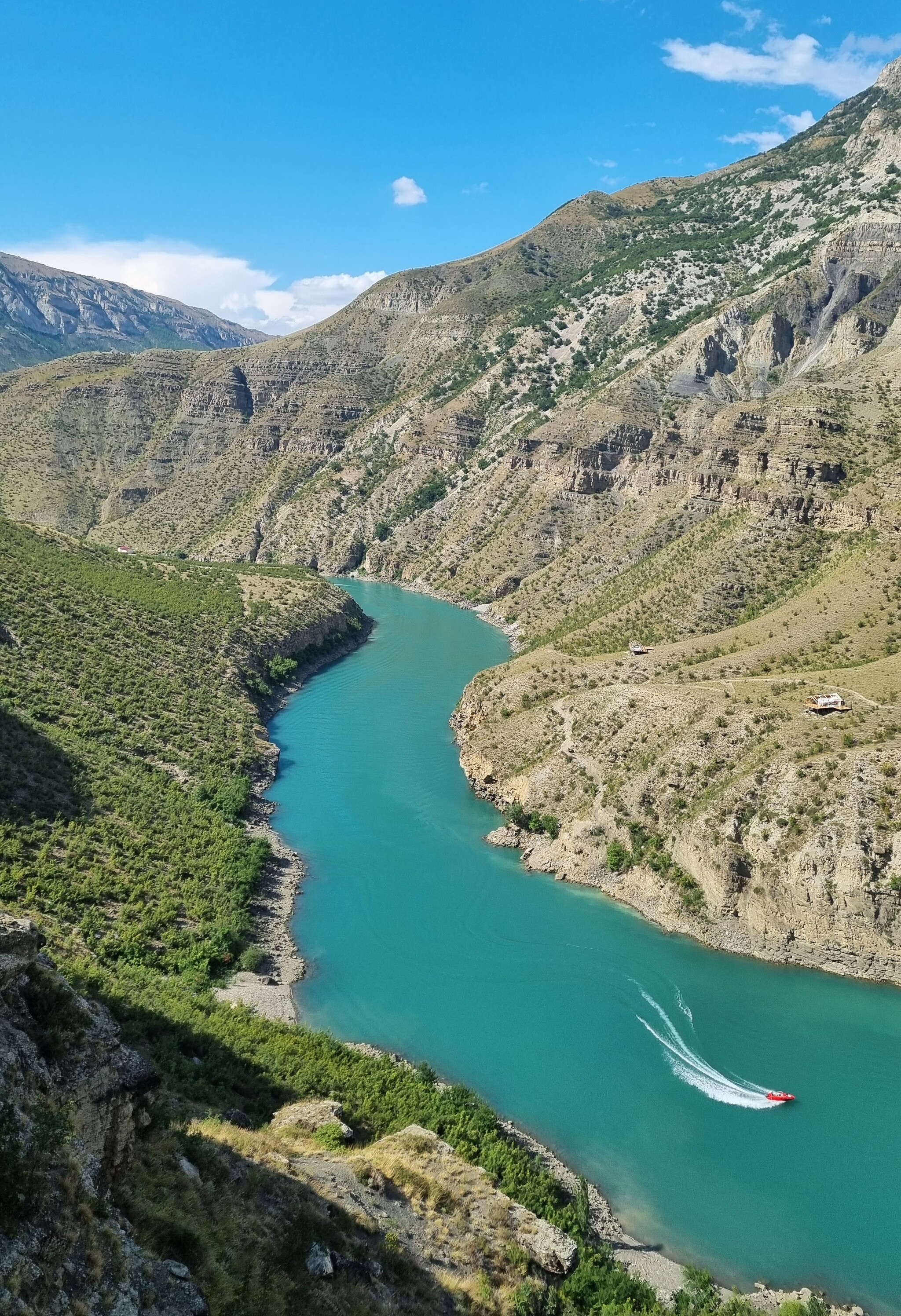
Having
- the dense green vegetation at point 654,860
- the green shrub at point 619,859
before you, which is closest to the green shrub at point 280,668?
the dense green vegetation at point 654,860

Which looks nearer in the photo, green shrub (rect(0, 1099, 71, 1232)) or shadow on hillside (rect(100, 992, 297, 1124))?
green shrub (rect(0, 1099, 71, 1232))

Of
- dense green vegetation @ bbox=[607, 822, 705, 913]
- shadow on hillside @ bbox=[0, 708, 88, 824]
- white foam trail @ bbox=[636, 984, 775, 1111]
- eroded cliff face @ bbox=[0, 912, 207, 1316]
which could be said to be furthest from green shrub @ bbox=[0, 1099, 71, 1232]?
dense green vegetation @ bbox=[607, 822, 705, 913]

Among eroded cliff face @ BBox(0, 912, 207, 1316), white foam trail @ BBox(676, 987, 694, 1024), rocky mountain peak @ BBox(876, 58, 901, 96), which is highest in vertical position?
rocky mountain peak @ BBox(876, 58, 901, 96)

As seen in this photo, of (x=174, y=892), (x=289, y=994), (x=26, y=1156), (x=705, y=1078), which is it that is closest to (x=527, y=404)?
(x=174, y=892)

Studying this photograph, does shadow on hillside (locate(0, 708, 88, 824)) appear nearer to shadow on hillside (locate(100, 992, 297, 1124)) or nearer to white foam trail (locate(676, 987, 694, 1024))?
shadow on hillside (locate(100, 992, 297, 1124))

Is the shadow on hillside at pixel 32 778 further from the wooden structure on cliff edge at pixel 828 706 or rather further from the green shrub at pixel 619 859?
the wooden structure on cliff edge at pixel 828 706

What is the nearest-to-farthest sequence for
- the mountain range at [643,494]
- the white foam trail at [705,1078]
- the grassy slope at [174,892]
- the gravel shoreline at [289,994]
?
the grassy slope at [174,892], the gravel shoreline at [289,994], the white foam trail at [705,1078], the mountain range at [643,494]

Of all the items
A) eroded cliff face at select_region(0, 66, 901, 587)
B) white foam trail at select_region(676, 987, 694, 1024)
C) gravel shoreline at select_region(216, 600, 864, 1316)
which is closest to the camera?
gravel shoreline at select_region(216, 600, 864, 1316)
